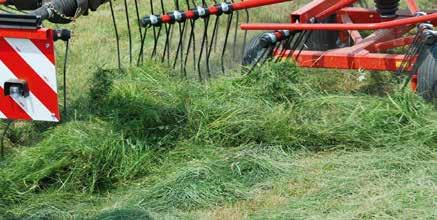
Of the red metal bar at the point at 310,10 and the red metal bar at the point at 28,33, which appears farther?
the red metal bar at the point at 310,10

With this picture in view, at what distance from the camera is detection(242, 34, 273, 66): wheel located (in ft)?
17.5

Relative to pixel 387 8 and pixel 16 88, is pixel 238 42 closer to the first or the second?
pixel 387 8

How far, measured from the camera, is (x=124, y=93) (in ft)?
16.0

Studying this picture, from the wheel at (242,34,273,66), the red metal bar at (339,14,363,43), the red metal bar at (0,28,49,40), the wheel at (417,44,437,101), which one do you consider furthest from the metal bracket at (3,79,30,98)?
the red metal bar at (339,14,363,43)

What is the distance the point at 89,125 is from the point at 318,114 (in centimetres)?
126

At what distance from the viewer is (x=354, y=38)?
19.8 feet

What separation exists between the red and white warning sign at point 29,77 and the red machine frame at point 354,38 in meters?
1.74

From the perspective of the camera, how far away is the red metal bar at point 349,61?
5328 mm

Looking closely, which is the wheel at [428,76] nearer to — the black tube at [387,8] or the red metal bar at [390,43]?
the red metal bar at [390,43]

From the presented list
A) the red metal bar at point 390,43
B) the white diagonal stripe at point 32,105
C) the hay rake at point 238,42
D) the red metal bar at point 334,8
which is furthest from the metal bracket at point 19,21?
the red metal bar at point 390,43

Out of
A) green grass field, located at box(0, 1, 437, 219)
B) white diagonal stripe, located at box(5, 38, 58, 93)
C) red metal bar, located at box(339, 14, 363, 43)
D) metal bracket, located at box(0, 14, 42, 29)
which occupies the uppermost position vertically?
metal bracket, located at box(0, 14, 42, 29)

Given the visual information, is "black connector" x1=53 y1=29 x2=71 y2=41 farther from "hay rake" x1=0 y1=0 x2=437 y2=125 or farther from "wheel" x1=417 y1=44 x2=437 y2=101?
"wheel" x1=417 y1=44 x2=437 y2=101

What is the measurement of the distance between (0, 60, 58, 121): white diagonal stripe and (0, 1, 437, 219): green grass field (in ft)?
1.81

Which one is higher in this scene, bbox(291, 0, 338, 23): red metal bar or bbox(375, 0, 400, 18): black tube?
bbox(291, 0, 338, 23): red metal bar
